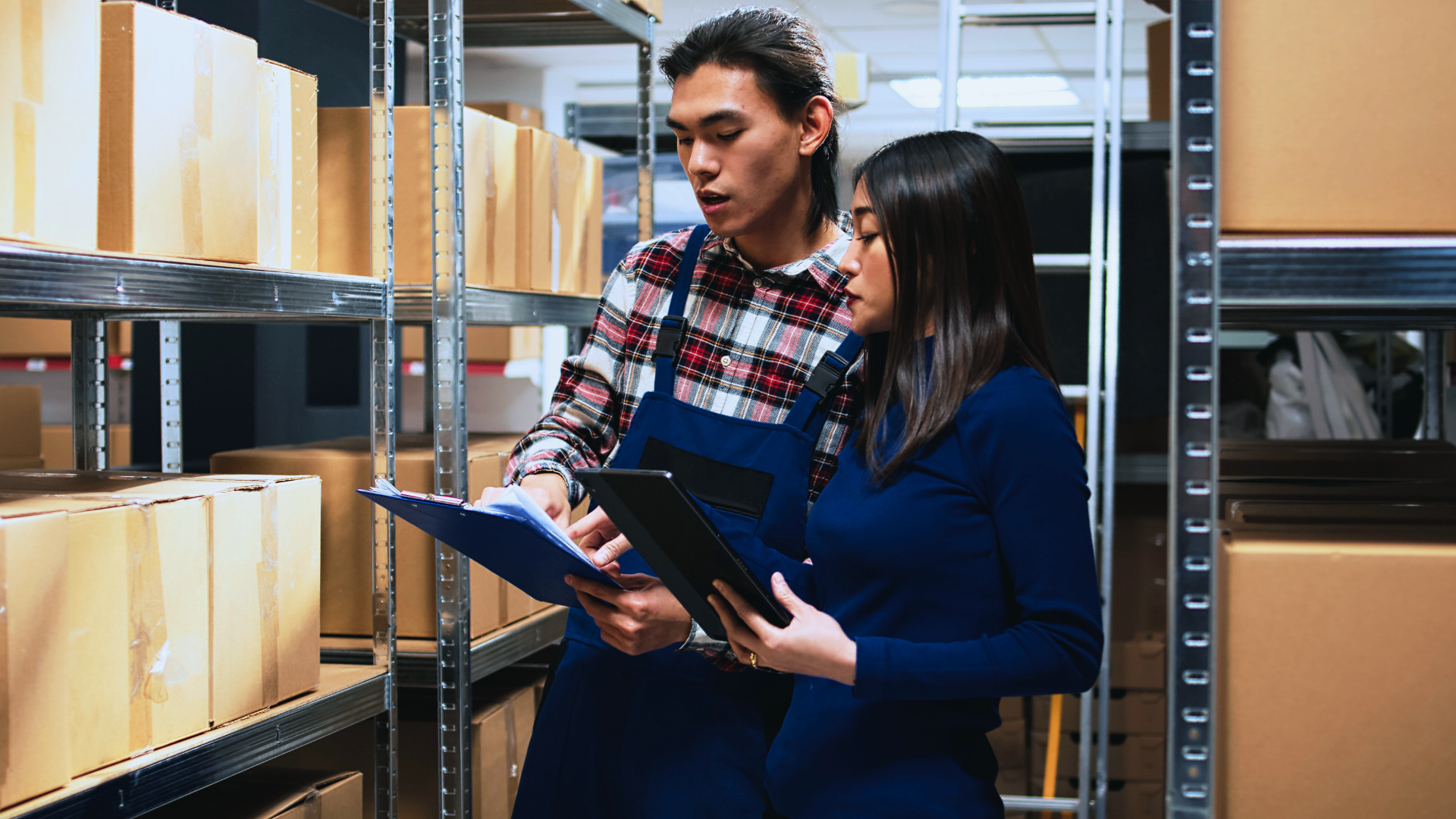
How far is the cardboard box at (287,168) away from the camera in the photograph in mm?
1595

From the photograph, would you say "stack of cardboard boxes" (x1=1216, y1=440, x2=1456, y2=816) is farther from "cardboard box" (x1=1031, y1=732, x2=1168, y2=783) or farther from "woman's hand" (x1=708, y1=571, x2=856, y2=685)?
"cardboard box" (x1=1031, y1=732, x2=1168, y2=783)

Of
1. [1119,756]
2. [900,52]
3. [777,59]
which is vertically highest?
[900,52]

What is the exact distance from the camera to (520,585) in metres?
1.45

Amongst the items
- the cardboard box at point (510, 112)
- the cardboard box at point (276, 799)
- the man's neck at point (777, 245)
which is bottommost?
the cardboard box at point (276, 799)

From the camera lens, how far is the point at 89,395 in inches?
79.2

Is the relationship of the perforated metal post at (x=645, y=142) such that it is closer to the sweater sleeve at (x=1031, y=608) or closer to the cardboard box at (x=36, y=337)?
the sweater sleeve at (x=1031, y=608)

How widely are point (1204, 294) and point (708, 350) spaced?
0.76 meters

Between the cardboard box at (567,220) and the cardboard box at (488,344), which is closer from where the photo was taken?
the cardboard box at (567,220)

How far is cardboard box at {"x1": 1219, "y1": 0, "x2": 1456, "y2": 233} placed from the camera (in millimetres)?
917

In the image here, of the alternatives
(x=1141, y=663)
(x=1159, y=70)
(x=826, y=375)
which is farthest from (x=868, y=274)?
(x=1159, y=70)

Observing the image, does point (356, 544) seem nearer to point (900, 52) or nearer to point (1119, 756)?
point (1119, 756)

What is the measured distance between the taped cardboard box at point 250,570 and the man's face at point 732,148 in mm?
734

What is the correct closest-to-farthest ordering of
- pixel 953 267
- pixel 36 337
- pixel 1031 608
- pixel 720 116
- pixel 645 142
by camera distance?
1. pixel 1031 608
2. pixel 953 267
3. pixel 720 116
4. pixel 645 142
5. pixel 36 337

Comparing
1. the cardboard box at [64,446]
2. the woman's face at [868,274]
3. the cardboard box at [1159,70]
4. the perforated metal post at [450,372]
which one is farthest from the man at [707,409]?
the cardboard box at [64,446]
